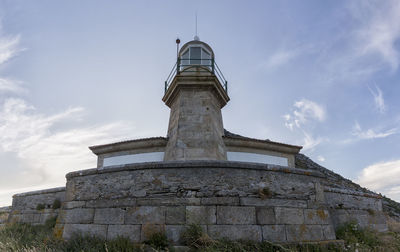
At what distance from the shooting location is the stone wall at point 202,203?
4.55 metres

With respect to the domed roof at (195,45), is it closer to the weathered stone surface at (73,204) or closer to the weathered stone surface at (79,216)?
the weathered stone surface at (73,204)

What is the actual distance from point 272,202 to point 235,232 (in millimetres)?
982

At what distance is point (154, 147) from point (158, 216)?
5758 mm

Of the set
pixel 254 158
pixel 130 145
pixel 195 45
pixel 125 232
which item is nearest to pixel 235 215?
pixel 125 232

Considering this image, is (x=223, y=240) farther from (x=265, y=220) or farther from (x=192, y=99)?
(x=192, y=99)

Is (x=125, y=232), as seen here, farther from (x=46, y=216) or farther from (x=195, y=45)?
(x=195, y=45)

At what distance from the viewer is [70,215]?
17.4ft

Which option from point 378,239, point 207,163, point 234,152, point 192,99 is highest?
point 192,99

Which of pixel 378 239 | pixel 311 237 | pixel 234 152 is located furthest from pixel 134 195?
pixel 234 152

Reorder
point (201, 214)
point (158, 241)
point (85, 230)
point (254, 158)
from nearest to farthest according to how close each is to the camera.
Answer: point (158, 241)
point (201, 214)
point (85, 230)
point (254, 158)

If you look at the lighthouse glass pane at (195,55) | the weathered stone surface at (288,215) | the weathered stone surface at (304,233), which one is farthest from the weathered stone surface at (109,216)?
the lighthouse glass pane at (195,55)

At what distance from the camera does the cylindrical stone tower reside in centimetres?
909

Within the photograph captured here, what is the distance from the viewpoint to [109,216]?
4.85 m

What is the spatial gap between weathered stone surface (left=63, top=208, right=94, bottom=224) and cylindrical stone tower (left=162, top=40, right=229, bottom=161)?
13.4ft
